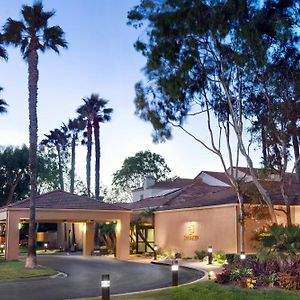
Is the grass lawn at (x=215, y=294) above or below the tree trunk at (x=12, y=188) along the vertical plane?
below

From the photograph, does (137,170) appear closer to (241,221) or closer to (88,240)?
(88,240)

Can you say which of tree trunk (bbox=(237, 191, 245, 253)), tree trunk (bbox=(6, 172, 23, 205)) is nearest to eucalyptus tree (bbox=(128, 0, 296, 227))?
tree trunk (bbox=(237, 191, 245, 253))

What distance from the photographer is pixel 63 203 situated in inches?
1272

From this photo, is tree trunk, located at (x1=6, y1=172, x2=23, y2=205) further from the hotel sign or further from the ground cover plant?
the ground cover plant

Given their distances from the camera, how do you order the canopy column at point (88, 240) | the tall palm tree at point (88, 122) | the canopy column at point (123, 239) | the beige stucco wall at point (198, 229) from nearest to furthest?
the beige stucco wall at point (198, 229) < the canopy column at point (123, 239) < the canopy column at point (88, 240) < the tall palm tree at point (88, 122)

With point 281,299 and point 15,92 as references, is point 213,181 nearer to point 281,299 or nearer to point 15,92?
point 15,92

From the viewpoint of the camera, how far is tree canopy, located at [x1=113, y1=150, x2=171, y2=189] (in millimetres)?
77750

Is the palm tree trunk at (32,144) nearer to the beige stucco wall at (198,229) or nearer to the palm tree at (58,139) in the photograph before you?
the beige stucco wall at (198,229)

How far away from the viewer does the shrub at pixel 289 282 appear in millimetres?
13812

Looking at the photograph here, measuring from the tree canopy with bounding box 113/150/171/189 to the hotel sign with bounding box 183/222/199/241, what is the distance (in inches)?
1731

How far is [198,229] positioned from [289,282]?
18367mm

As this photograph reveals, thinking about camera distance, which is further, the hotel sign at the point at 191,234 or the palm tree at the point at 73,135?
the palm tree at the point at 73,135

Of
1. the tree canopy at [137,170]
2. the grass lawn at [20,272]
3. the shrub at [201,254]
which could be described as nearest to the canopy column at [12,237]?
the grass lawn at [20,272]

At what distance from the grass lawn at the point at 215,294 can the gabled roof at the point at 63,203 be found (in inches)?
728
